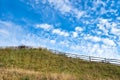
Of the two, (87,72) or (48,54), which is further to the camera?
(48,54)

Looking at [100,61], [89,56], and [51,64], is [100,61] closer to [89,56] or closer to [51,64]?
[89,56]

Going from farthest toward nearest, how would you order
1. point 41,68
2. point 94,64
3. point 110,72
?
point 94,64
point 110,72
point 41,68

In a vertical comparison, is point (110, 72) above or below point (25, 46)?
below

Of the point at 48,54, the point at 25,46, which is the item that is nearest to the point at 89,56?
the point at 48,54

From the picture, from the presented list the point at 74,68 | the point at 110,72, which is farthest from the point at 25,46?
the point at 110,72

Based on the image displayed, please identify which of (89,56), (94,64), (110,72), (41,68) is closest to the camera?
(41,68)

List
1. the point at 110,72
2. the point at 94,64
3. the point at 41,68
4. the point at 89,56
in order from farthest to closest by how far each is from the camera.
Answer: the point at 89,56, the point at 94,64, the point at 110,72, the point at 41,68

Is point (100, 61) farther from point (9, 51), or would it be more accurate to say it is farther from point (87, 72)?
point (9, 51)

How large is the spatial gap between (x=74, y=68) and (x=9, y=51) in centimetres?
1364

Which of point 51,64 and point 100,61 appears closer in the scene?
point 51,64

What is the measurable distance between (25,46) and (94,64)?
15.2 metres

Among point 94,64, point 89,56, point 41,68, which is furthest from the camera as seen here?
point 89,56

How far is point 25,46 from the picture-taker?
6209 cm

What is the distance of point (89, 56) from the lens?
6181 centimetres
